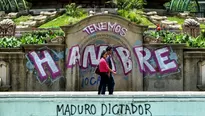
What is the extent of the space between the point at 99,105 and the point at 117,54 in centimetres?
817

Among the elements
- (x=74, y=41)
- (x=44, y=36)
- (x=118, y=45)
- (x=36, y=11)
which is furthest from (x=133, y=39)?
(x=36, y=11)

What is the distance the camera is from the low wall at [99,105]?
17656mm

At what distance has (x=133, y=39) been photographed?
84.3 ft

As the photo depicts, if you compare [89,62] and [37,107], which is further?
[89,62]

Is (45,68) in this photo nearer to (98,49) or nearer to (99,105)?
(98,49)

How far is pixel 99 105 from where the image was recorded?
17719 millimetres

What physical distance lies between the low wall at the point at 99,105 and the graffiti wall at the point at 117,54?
7768mm

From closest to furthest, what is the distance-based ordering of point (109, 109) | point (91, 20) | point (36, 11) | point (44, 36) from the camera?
1. point (109, 109)
2. point (91, 20)
3. point (44, 36)
4. point (36, 11)

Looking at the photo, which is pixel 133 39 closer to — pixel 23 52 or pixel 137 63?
pixel 137 63

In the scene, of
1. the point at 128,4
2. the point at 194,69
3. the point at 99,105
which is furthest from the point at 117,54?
the point at 128,4

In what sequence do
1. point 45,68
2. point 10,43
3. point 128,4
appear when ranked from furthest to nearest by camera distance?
point 128,4, point 10,43, point 45,68

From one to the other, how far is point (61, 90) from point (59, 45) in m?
1.95

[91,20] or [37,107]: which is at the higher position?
[91,20]

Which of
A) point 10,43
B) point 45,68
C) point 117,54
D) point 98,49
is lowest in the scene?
point 45,68
